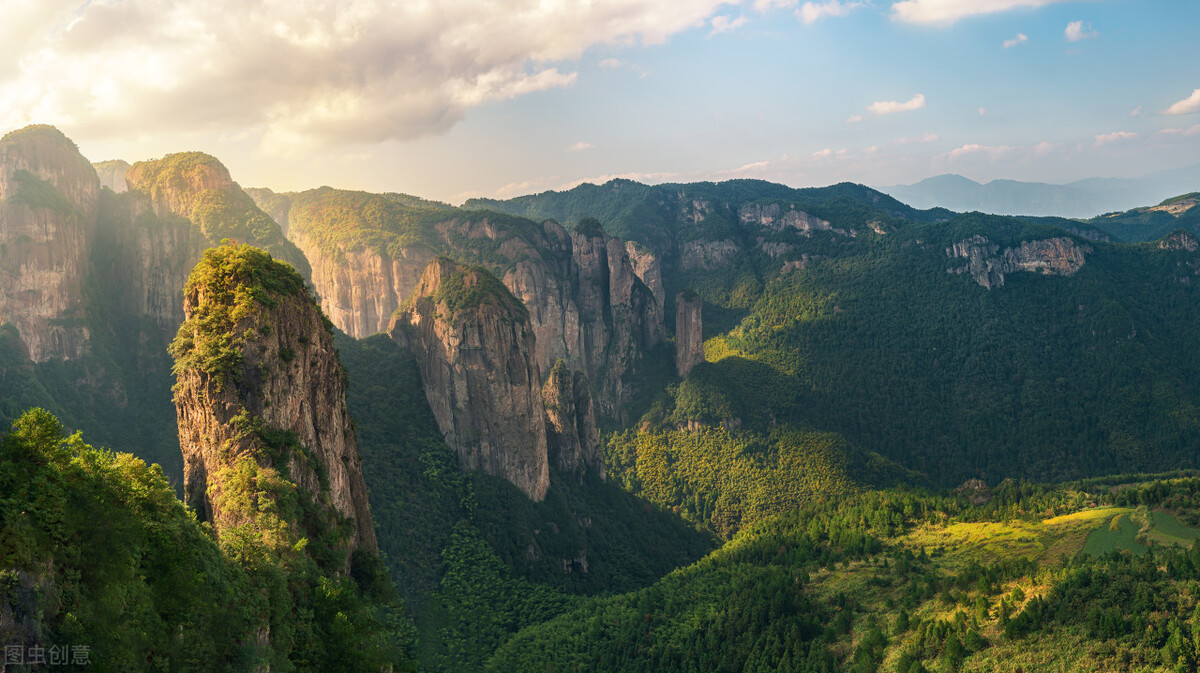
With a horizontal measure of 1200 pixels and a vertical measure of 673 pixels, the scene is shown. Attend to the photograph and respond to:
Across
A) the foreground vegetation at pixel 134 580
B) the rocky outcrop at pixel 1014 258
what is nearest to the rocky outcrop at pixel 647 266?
the rocky outcrop at pixel 1014 258

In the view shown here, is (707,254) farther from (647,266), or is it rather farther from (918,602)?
(918,602)

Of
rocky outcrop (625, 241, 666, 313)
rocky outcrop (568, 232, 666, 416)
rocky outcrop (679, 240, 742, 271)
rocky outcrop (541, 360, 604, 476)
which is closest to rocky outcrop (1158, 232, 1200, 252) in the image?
rocky outcrop (679, 240, 742, 271)

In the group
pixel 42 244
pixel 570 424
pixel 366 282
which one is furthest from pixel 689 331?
pixel 42 244

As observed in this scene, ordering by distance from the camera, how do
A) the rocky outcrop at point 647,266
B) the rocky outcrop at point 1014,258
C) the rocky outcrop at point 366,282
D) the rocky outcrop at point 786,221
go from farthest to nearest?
the rocky outcrop at point 786,221 < the rocky outcrop at point 647,266 < the rocky outcrop at point 1014,258 < the rocky outcrop at point 366,282

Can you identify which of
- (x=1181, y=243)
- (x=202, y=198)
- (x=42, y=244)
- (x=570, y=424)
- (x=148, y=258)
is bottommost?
(x=570, y=424)

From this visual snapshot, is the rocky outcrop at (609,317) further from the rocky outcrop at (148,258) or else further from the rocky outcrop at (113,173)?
the rocky outcrop at (113,173)

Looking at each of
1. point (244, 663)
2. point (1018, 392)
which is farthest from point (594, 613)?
point (1018, 392)

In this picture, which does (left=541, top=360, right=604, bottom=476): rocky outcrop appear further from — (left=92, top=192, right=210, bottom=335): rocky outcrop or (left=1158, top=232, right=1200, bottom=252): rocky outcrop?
(left=1158, top=232, right=1200, bottom=252): rocky outcrop
